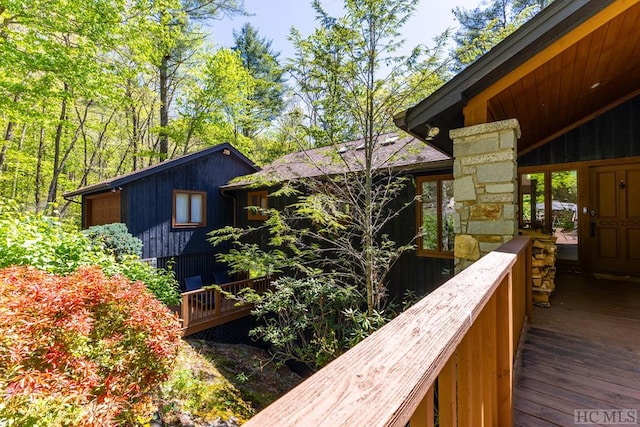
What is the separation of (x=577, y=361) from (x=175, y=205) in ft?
35.0

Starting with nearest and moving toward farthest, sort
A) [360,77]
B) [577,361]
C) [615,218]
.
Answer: [577,361] → [360,77] → [615,218]

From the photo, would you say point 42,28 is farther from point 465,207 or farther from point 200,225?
point 465,207

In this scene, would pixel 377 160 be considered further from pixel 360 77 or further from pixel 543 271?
pixel 543 271

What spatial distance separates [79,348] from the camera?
3.19 m

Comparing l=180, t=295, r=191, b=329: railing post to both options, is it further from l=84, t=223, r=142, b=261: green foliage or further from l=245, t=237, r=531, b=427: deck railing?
l=245, t=237, r=531, b=427: deck railing

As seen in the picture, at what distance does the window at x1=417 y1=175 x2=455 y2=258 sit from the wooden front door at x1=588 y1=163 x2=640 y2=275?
2.85 m

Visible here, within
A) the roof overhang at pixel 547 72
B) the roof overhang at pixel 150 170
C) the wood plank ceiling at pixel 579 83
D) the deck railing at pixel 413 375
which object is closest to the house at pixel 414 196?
the roof overhang at pixel 547 72

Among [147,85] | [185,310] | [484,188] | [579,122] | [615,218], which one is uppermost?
[147,85]

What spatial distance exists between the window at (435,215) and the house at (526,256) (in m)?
1.09

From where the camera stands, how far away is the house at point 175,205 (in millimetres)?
9375

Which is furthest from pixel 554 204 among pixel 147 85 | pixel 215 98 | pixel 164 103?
pixel 147 85

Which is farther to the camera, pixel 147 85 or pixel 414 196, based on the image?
pixel 147 85

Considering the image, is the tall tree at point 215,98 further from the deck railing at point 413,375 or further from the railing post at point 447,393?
the railing post at point 447,393

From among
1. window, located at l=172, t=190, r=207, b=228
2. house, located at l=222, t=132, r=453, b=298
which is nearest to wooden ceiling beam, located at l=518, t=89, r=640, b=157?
house, located at l=222, t=132, r=453, b=298
